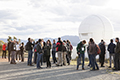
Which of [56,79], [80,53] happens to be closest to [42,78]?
[56,79]

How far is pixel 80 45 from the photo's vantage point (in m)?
8.80

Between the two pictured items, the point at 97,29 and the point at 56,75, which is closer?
the point at 56,75

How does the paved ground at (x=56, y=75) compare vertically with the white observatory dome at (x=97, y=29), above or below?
below

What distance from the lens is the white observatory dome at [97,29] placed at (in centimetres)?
2272

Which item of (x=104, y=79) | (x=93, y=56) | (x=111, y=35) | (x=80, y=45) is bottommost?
(x=104, y=79)

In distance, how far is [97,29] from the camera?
22609mm

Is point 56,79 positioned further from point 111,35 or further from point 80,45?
point 111,35

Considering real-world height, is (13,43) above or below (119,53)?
above

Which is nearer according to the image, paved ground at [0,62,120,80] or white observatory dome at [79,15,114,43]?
paved ground at [0,62,120,80]

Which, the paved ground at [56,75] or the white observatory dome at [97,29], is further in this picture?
the white observatory dome at [97,29]

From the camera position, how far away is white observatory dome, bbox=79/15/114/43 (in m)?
22.7

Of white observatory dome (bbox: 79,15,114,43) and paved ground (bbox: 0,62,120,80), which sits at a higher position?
white observatory dome (bbox: 79,15,114,43)

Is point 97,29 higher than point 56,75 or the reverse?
higher

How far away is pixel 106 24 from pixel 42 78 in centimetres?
1882
